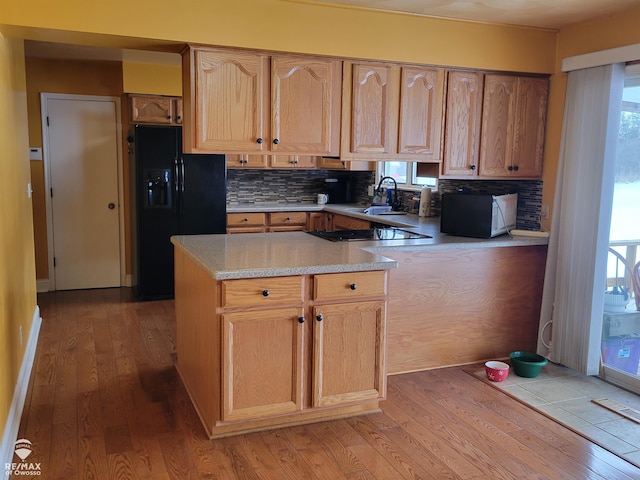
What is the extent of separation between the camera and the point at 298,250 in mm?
3230

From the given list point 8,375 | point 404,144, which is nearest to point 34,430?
point 8,375

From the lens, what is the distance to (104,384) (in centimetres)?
348

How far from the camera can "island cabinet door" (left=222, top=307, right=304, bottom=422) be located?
108 inches

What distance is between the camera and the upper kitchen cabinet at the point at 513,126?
155 inches

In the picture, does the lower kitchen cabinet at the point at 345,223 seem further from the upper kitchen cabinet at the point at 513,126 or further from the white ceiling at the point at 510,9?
the white ceiling at the point at 510,9

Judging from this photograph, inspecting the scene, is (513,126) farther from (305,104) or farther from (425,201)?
(305,104)

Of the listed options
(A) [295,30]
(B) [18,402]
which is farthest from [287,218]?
(B) [18,402]

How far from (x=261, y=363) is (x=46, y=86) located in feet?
14.1

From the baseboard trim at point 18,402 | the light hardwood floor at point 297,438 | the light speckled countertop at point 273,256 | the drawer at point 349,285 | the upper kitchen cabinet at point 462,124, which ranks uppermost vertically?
the upper kitchen cabinet at point 462,124

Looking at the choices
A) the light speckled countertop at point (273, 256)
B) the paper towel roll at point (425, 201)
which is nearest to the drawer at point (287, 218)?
the paper towel roll at point (425, 201)

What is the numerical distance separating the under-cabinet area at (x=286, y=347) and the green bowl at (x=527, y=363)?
3.52 ft

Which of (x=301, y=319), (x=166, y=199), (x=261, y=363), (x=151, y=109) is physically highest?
(x=151, y=109)

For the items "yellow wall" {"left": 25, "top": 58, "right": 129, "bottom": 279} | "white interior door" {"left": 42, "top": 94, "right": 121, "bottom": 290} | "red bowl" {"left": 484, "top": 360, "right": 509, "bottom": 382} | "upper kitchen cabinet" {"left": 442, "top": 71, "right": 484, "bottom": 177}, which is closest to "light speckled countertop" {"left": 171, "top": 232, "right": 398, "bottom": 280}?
"upper kitchen cabinet" {"left": 442, "top": 71, "right": 484, "bottom": 177}

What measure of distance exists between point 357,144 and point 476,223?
96 centimetres
